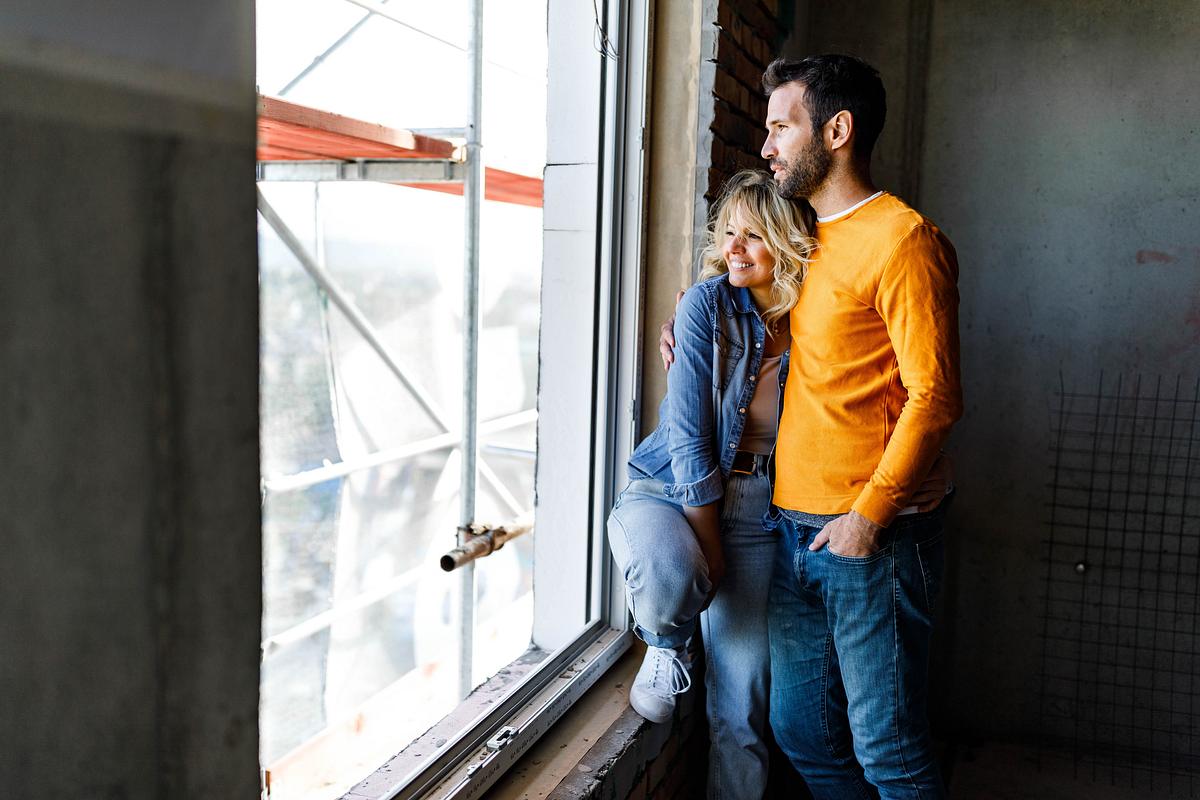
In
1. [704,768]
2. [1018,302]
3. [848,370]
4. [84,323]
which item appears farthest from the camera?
[1018,302]

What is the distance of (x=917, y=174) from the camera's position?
10.4 feet

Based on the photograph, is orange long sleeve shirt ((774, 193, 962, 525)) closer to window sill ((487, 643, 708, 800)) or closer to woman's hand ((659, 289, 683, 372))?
woman's hand ((659, 289, 683, 372))

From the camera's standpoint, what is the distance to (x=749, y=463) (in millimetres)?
1979

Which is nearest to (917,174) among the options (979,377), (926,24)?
(926,24)

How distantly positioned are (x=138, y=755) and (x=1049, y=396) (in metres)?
3.03

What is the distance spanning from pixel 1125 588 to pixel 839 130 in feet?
7.08

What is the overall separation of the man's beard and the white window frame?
1.74 feet

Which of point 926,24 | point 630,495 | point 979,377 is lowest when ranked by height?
point 630,495

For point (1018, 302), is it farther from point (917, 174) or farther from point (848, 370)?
point (848, 370)

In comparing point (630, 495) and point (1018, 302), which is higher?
point (1018, 302)

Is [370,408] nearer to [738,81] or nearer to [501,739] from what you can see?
[738,81]

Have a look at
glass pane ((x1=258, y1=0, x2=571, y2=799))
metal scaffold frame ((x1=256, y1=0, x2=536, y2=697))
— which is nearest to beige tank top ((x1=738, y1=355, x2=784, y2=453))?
metal scaffold frame ((x1=256, y1=0, x2=536, y2=697))

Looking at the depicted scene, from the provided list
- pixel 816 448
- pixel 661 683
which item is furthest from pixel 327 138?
pixel 816 448

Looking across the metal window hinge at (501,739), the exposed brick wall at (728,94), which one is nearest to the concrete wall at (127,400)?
the metal window hinge at (501,739)
